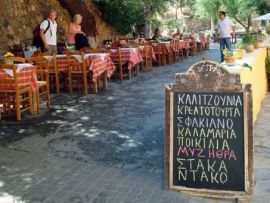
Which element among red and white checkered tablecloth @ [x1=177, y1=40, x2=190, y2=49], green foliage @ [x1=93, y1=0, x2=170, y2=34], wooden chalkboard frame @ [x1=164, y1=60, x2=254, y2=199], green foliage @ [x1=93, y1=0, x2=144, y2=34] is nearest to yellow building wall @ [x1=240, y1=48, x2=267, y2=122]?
wooden chalkboard frame @ [x1=164, y1=60, x2=254, y2=199]

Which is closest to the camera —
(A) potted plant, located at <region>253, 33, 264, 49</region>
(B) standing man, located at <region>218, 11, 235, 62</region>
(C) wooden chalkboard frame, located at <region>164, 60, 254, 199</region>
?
(C) wooden chalkboard frame, located at <region>164, 60, 254, 199</region>

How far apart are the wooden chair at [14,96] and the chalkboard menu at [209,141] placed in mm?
3610

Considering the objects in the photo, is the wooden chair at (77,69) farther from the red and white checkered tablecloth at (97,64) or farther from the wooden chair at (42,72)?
the wooden chair at (42,72)

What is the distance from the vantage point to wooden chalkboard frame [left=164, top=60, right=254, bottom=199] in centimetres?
393

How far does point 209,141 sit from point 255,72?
3138 mm

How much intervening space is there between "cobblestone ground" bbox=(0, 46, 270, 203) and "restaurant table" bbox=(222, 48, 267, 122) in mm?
257

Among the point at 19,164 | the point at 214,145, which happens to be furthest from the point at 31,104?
the point at 214,145

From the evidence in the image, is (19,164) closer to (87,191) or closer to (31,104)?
(87,191)

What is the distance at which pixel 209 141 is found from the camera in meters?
4.05

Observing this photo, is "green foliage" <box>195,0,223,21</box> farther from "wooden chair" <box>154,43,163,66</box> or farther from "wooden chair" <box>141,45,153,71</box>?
"wooden chair" <box>141,45,153,71</box>

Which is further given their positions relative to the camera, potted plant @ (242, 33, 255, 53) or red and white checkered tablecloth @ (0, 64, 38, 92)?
potted plant @ (242, 33, 255, 53)

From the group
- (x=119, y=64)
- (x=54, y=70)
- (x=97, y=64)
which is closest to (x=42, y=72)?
(x=54, y=70)

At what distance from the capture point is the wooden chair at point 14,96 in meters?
6.99

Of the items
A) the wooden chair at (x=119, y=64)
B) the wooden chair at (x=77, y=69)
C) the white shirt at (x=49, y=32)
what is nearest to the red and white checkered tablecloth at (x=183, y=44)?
the wooden chair at (x=119, y=64)
